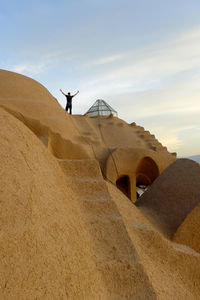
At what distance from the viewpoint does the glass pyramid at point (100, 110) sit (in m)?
13.7

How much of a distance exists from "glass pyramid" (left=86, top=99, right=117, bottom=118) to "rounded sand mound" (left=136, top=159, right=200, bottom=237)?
8.61m

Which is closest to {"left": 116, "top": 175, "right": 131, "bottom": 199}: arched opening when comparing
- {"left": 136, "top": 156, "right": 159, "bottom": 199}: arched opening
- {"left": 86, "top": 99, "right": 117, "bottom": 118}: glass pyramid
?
{"left": 136, "top": 156, "right": 159, "bottom": 199}: arched opening

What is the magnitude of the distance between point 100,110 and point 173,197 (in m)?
9.50

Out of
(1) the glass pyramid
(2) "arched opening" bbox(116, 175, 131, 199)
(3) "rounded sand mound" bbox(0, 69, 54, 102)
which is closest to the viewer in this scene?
(3) "rounded sand mound" bbox(0, 69, 54, 102)

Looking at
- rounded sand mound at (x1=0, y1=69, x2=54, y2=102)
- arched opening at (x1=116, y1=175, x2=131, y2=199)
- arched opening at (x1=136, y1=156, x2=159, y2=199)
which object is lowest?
arched opening at (x1=116, y1=175, x2=131, y2=199)

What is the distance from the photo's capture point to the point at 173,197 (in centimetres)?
474

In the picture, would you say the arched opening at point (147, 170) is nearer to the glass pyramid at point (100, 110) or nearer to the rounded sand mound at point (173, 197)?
the rounded sand mound at point (173, 197)

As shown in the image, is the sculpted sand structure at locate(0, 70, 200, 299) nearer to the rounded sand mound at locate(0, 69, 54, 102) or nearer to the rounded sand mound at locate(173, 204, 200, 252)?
the rounded sand mound at locate(173, 204, 200, 252)

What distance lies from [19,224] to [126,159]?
6526mm

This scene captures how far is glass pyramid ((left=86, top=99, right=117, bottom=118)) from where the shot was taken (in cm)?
1366

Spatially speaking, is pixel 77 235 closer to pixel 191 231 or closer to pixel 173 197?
pixel 191 231

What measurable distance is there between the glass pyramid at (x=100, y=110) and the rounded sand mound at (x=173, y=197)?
8.61m

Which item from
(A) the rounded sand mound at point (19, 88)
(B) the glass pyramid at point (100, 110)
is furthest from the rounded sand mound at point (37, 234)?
(B) the glass pyramid at point (100, 110)

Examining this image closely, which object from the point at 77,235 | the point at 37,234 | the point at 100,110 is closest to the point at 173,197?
the point at 77,235
